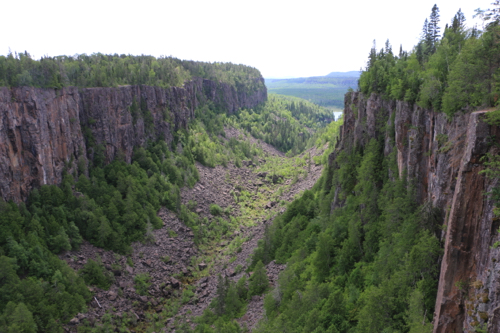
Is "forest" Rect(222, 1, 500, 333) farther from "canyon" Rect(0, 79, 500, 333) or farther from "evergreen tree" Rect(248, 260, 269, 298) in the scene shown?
"evergreen tree" Rect(248, 260, 269, 298)

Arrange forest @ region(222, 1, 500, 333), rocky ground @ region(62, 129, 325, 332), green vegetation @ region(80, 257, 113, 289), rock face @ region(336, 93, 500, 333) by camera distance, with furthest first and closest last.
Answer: green vegetation @ region(80, 257, 113, 289) < rocky ground @ region(62, 129, 325, 332) < forest @ region(222, 1, 500, 333) < rock face @ region(336, 93, 500, 333)

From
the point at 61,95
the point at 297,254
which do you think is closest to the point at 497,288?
the point at 297,254

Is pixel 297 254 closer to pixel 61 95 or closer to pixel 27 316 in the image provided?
pixel 27 316

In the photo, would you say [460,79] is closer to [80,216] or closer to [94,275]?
[94,275]

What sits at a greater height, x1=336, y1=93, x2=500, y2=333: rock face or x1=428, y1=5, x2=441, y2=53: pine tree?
x1=428, y1=5, x2=441, y2=53: pine tree

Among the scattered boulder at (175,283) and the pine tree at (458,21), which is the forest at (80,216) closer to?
the scattered boulder at (175,283)

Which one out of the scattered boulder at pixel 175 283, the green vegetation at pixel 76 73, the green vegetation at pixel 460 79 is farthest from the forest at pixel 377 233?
the green vegetation at pixel 76 73

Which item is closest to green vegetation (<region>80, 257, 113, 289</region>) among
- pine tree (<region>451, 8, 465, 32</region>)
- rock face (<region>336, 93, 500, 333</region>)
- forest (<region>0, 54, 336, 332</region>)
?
forest (<region>0, 54, 336, 332</region>)

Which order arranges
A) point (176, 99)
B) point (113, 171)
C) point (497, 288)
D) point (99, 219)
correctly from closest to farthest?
point (497, 288) < point (99, 219) < point (113, 171) < point (176, 99)
